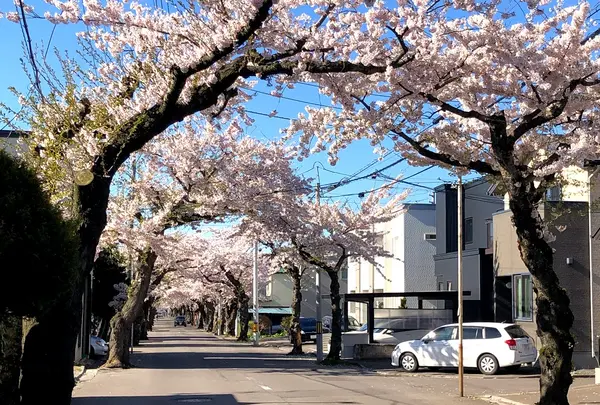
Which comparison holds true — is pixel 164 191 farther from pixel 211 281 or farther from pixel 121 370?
pixel 211 281

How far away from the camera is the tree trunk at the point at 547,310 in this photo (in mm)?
11828

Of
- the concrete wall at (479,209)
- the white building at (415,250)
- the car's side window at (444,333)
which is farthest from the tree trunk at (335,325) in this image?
the white building at (415,250)

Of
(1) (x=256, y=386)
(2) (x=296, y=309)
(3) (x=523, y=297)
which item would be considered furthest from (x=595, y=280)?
(2) (x=296, y=309)

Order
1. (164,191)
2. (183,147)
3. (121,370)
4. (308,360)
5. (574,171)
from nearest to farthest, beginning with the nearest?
(574,171) → (183,147) → (164,191) → (121,370) → (308,360)

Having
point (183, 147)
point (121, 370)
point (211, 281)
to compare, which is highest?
point (183, 147)

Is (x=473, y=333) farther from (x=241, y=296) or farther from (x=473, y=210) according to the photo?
(x=241, y=296)

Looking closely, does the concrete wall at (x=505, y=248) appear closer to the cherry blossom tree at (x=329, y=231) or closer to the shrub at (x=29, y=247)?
the cherry blossom tree at (x=329, y=231)

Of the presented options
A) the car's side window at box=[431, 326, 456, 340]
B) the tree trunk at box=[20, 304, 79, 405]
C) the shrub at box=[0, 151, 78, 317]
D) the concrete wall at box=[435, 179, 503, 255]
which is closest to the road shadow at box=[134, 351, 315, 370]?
the car's side window at box=[431, 326, 456, 340]

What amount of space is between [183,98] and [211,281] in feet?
139

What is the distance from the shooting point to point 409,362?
77.9ft

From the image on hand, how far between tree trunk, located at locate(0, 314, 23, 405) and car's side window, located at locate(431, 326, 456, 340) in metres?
15.8

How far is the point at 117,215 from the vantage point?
81.8ft

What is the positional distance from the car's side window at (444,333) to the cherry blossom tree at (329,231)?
560 centimetres

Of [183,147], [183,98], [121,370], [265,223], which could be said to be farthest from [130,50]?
[121,370]
